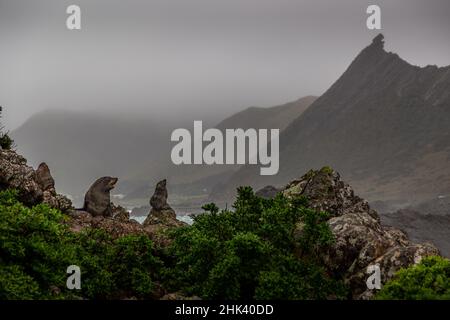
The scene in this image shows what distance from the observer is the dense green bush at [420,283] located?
21.4 m

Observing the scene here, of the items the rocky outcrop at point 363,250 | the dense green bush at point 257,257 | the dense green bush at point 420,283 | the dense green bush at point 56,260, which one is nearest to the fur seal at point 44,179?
the dense green bush at point 56,260

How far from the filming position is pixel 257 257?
2778 cm

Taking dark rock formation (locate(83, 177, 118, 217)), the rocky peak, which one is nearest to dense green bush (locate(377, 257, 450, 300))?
the rocky peak

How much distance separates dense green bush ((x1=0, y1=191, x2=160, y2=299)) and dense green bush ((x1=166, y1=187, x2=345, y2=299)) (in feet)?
7.15

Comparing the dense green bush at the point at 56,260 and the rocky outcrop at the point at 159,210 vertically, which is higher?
the rocky outcrop at the point at 159,210

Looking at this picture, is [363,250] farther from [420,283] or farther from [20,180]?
[20,180]

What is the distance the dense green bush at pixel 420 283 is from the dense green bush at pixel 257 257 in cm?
466

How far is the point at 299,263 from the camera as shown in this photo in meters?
28.2

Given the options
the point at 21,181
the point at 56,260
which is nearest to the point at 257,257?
the point at 56,260

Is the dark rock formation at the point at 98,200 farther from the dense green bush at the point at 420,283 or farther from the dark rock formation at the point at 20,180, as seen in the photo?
the dense green bush at the point at 420,283

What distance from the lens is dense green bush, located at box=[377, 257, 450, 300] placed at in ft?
70.1

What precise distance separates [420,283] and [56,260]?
15996 millimetres
